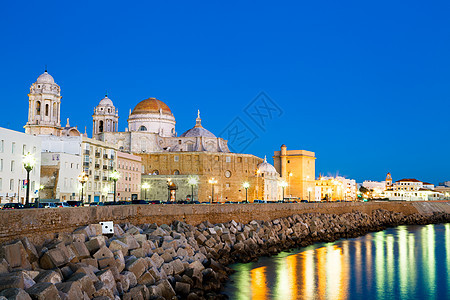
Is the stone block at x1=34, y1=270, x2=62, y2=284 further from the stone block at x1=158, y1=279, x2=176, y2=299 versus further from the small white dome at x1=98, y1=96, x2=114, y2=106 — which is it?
the small white dome at x1=98, y1=96, x2=114, y2=106

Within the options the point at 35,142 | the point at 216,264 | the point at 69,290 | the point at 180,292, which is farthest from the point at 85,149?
the point at 69,290

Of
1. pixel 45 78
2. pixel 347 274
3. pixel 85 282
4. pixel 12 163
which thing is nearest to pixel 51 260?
pixel 85 282

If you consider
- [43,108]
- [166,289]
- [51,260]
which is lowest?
[166,289]

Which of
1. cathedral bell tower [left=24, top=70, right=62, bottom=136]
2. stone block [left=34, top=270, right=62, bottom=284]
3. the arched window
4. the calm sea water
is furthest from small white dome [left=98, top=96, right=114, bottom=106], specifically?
stone block [left=34, top=270, right=62, bottom=284]

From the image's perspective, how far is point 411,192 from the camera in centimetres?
12925

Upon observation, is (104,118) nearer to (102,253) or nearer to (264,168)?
(264,168)

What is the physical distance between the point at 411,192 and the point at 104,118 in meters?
87.3

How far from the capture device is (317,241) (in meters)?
42.3

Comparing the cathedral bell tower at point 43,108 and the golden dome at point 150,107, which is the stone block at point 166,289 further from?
the golden dome at point 150,107

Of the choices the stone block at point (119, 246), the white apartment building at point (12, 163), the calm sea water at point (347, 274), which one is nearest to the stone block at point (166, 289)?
the stone block at point (119, 246)

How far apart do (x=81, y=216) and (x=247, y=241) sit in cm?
1378

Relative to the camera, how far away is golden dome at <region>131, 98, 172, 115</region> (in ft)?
270

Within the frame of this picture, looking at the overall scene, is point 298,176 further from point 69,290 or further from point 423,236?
point 69,290

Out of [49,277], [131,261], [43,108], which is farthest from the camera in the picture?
[43,108]
